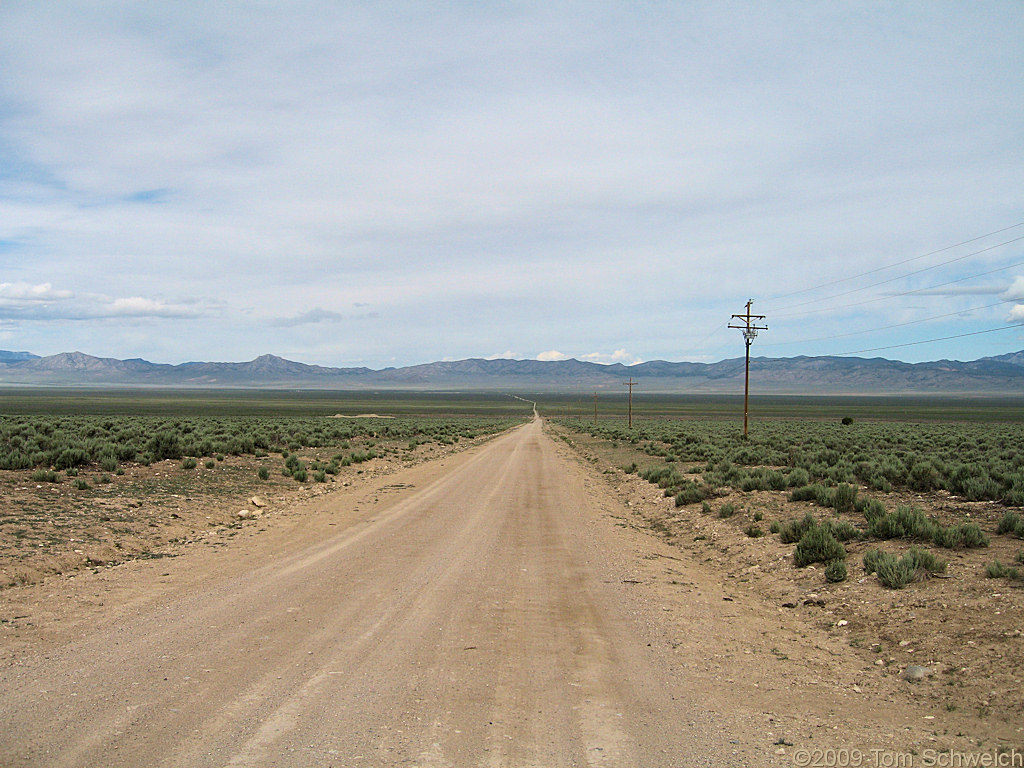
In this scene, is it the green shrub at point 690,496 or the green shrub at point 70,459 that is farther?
the green shrub at point 690,496

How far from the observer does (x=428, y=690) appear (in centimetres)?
598

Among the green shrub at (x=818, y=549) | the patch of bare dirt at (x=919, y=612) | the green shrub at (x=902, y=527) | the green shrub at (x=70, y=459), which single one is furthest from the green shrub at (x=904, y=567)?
the green shrub at (x=70, y=459)

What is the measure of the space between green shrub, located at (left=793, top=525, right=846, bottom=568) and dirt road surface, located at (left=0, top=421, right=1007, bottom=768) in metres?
1.65

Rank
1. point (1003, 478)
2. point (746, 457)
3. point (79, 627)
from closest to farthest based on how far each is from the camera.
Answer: point (79, 627) < point (1003, 478) < point (746, 457)

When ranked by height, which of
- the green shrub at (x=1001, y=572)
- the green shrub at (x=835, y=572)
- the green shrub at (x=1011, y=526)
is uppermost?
the green shrub at (x=1011, y=526)

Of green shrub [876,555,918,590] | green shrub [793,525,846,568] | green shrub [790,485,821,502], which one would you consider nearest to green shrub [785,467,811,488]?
green shrub [790,485,821,502]

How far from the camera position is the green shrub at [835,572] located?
400 inches

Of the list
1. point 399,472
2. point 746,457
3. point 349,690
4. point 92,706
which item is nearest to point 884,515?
point 349,690

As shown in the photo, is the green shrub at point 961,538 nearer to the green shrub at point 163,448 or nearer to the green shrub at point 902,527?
the green shrub at point 902,527

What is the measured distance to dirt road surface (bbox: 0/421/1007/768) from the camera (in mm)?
5008

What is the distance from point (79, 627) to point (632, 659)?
19.9 feet

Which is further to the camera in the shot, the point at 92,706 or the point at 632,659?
the point at 632,659

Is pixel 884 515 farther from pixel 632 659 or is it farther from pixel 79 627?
pixel 79 627

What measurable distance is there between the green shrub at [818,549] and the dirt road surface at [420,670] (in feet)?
5.40
